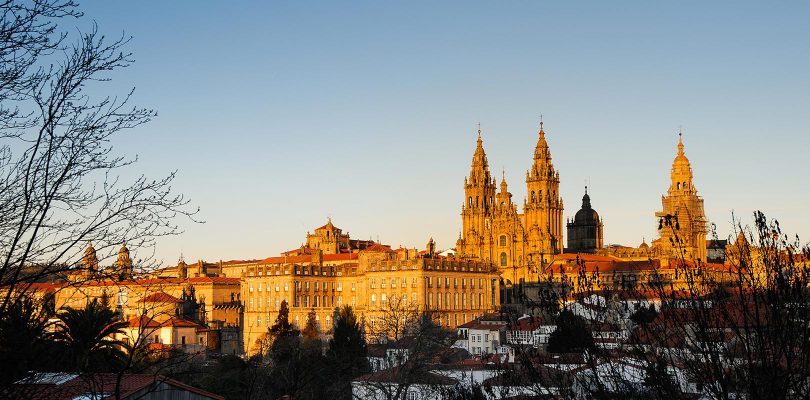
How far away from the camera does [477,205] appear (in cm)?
14512

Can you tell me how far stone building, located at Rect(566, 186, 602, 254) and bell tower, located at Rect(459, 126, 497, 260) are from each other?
21172mm

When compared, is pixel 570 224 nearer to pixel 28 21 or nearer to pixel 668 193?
pixel 668 193

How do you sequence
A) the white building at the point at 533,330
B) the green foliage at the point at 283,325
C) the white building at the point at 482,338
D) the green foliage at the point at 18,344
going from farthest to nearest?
the green foliage at the point at 283,325 < the white building at the point at 482,338 < the white building at the point at 533,330 < the green foliage at the point at 18,344

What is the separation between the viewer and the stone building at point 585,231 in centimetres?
16100

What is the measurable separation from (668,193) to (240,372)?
316ft

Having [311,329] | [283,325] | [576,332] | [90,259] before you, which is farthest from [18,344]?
[311,329]

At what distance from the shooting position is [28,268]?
1495cm

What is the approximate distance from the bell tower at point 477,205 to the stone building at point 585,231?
834 inches

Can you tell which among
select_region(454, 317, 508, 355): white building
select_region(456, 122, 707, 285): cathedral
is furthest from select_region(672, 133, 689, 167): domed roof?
select_region(454, 317, 508, 355): white building

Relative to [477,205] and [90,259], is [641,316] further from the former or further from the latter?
[477,205]

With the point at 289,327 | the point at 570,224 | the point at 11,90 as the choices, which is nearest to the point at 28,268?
the point at 11,90

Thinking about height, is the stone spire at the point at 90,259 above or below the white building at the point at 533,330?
above

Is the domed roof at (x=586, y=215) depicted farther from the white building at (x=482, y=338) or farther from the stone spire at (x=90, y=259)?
the stone spire at (x=90, y=259)

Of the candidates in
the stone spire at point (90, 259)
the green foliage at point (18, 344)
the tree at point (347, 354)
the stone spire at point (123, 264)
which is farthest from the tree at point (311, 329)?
the stone spire at point (90, 259)
